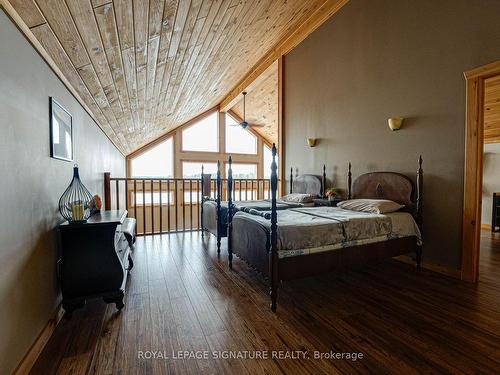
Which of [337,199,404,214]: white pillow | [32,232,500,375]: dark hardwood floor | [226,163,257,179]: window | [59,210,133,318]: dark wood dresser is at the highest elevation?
[226,163,257,179]: window

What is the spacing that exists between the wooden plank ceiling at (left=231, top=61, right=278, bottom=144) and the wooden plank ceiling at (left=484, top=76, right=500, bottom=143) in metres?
4.14

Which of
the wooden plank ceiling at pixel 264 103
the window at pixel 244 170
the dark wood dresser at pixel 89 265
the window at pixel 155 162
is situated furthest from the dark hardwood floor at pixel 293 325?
the window at pixel 244 170

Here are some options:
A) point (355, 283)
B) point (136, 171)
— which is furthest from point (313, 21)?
point (136, 171)

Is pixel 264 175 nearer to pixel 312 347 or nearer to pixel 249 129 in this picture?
pixel 249 129

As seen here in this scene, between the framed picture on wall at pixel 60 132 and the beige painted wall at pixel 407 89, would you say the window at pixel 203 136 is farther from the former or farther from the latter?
the framed picture on wall at pixel 60 132

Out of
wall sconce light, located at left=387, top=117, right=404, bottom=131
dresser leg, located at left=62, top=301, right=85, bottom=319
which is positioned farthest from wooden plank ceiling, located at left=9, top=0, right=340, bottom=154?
wall sconce light, located at left=387, top=117, right=404, bottom=131

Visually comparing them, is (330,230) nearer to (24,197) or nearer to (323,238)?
(323,238)

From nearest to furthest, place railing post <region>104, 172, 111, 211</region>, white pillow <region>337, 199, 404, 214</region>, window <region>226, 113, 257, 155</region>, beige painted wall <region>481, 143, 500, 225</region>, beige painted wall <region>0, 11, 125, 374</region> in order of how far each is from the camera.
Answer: beige painted wall <region>0, 11, 125, 374</region> < white pillow <region>337, 199, 404, 214</region> < railing post <region>104, 172, 111, 211</region> < beige painted wall <region>481, 143, 500, 225</region> < window <region>226, 113, 257, 155</region>

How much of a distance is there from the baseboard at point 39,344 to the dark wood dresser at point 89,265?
2.9 inches

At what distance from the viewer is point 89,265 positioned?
1.94 metres

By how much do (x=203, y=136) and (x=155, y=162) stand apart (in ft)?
6.50

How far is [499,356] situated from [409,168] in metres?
2.20

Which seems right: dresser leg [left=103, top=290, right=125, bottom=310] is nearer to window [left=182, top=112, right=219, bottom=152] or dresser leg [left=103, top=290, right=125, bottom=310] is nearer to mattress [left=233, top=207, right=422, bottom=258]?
mattress [left=233, top=207, right=422, bottom=258]

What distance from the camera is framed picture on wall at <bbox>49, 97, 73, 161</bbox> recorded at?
1837 mm
